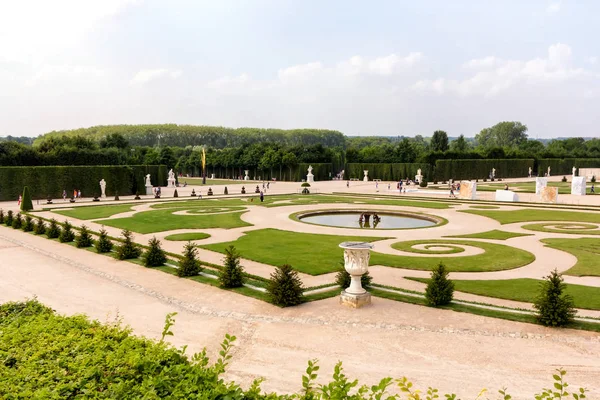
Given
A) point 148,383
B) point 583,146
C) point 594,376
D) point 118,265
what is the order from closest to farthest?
1. point 148,383
2. point 594,376
3. point 118,265
4. point 583,146

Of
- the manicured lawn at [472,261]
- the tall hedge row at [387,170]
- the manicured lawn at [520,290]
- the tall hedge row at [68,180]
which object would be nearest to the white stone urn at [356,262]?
the manicured lawn at [520,290]

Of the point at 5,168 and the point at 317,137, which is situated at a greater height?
the point at 317,137

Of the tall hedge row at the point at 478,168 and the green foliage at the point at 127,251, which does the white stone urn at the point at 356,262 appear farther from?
the tall hedge row at the point at 478,168

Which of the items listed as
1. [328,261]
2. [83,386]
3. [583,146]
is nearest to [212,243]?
[328,261]

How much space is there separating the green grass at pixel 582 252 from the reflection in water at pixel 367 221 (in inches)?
350

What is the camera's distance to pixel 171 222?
3092 cm

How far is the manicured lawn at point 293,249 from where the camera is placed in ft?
61.2

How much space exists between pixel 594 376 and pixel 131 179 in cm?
5333

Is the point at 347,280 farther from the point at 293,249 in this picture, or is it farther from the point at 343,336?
the point at 293,249

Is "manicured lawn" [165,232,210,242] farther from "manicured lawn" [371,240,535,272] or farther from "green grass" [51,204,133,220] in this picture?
"green grass" [51,204,133,220]

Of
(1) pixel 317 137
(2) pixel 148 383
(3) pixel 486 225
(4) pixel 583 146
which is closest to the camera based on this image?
(2) pixel 148 383

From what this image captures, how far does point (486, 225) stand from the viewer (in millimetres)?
29172

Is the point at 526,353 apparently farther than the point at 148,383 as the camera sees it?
Yes

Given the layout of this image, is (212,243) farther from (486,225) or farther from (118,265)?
(486,225)
